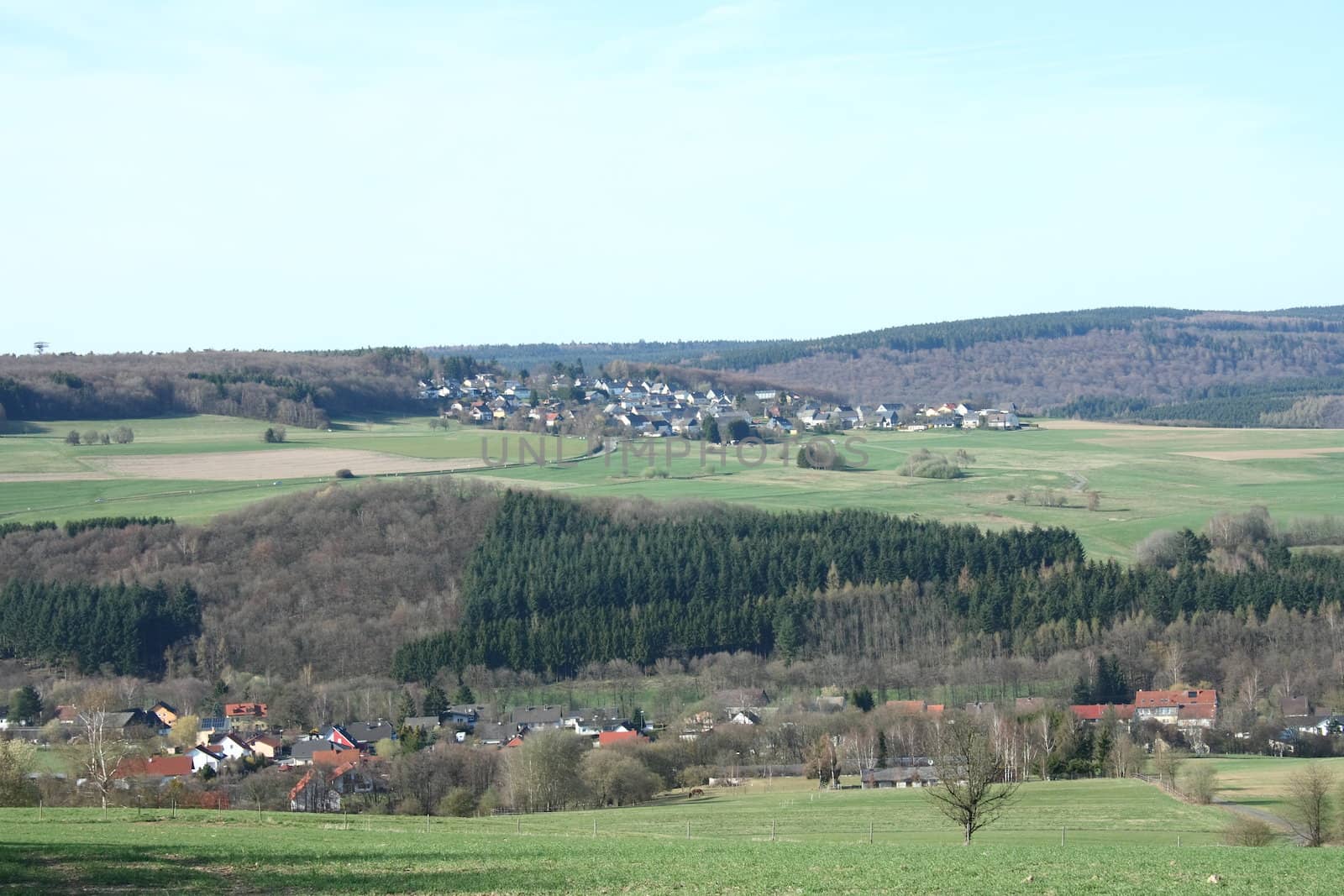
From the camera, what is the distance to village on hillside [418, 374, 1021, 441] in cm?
12594

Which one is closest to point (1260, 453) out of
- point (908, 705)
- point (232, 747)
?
point (908, 705)

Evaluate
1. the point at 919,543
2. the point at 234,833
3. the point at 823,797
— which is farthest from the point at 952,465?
the point at 234,833

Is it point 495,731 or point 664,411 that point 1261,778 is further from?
point 664,411

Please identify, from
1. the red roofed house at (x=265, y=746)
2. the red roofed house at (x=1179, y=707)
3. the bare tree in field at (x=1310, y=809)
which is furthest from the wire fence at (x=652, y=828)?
the red roofed house at (x=1179, y=707)

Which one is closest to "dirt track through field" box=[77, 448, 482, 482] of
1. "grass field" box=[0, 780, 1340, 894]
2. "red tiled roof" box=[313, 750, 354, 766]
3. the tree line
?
the tree line

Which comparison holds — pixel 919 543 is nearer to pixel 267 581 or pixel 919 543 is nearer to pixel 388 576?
pixel 388 576

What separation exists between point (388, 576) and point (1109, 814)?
40604 millimetres

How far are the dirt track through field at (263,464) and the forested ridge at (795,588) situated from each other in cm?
1784

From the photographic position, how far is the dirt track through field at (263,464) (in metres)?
87.7

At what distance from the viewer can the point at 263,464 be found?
304ft

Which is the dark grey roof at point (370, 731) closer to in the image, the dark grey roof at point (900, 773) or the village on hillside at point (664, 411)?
the dark grey roof at point (900, 773)

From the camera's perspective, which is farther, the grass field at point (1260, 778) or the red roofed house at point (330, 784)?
the red roofed house at point (330, 784)

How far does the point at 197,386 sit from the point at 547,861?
340ft

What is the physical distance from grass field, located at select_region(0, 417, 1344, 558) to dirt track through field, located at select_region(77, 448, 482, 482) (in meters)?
0.15
